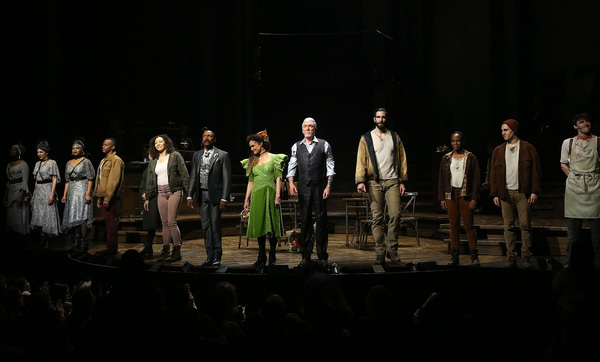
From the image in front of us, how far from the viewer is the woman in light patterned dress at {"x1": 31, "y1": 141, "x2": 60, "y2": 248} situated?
8.00 meters

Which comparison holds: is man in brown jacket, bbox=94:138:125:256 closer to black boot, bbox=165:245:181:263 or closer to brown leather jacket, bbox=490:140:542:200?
black boot, bbox=165:245:181:263

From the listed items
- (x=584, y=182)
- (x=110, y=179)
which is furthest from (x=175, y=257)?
(x=584, y=182)

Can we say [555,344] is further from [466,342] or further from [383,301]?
[383,301]

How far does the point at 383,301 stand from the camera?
11.1 feet

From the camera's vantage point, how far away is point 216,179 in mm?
6359

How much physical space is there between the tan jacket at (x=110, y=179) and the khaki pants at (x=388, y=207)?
3229 mm

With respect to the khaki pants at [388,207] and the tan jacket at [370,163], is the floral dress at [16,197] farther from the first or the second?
the khaki pants at [388,207]

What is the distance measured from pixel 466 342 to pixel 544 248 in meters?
4.51

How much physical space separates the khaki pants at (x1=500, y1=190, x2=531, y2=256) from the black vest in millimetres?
1907

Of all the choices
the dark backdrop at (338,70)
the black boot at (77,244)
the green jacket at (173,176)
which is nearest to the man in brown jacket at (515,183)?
the green jacket at (173,176)

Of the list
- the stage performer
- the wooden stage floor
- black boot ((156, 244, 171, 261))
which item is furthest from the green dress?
the stage performer

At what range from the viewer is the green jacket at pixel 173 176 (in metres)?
6.69

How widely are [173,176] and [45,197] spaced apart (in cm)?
253

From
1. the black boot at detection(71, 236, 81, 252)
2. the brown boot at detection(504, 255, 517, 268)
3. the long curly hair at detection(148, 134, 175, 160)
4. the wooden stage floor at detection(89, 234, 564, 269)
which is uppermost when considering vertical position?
the long curly hair at detection(148, 134, 175, 160)
